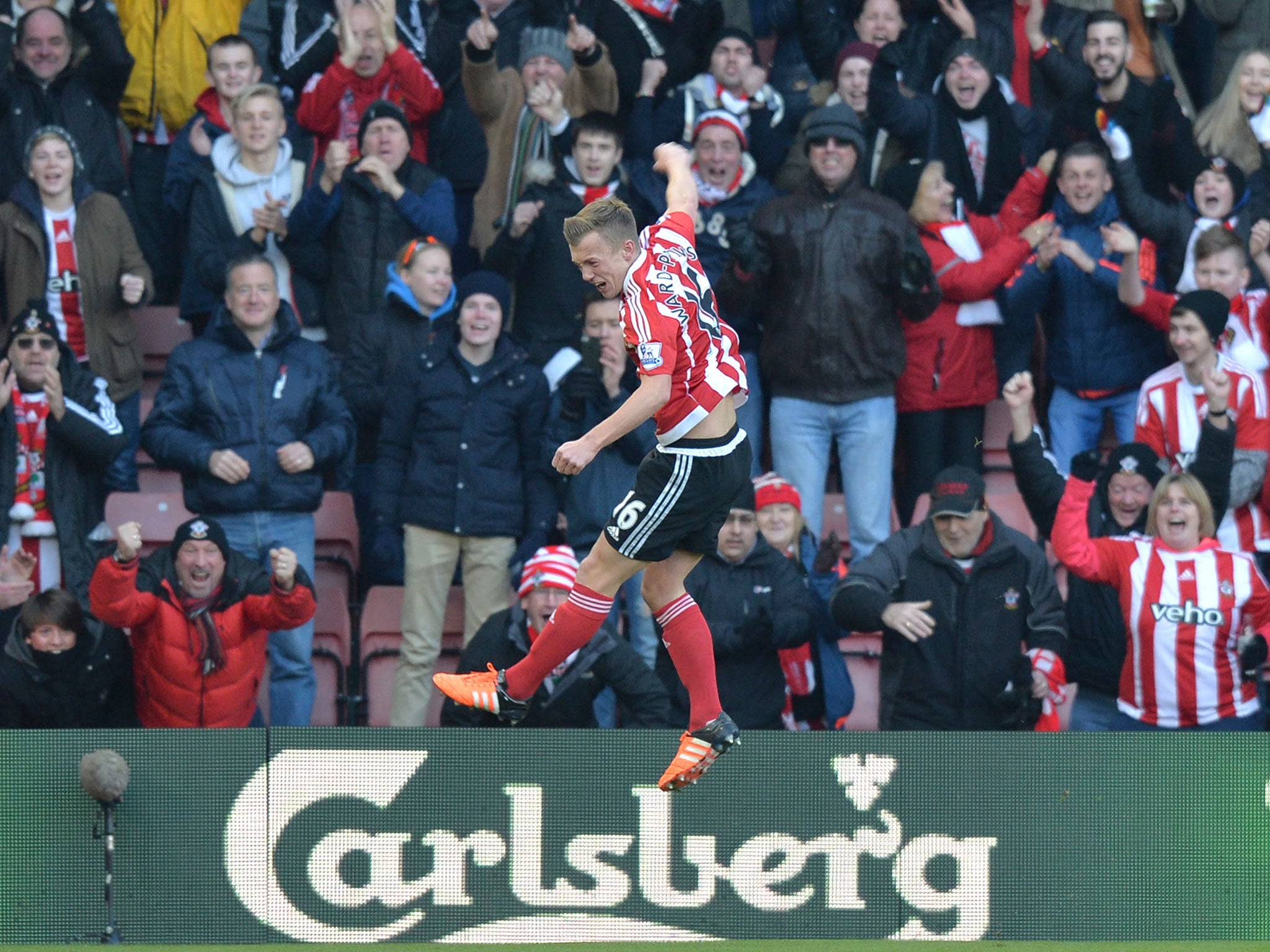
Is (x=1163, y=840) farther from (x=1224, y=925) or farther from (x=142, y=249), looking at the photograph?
(x=142, y=249)

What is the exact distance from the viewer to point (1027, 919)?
7637 mm

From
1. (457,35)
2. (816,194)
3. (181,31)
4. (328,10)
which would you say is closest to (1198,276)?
(816,194)

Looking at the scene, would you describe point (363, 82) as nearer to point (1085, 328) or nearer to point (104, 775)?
point (1085, 328)

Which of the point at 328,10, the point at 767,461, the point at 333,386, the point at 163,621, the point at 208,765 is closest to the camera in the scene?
the point at 208,765

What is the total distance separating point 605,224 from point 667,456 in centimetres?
72

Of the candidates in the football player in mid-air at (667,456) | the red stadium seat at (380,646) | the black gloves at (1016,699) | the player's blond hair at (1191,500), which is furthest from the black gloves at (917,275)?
the football player in mid-air at (667,456)

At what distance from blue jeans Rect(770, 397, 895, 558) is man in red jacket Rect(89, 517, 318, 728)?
2411 millimetres

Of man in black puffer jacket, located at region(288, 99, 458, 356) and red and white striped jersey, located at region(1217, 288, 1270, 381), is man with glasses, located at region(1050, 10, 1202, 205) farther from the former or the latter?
man in black puffer jacket, located at region(288, 99, 458, 356)

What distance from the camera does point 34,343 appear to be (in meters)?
8.97

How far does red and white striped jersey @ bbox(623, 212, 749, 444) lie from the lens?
18.8ft

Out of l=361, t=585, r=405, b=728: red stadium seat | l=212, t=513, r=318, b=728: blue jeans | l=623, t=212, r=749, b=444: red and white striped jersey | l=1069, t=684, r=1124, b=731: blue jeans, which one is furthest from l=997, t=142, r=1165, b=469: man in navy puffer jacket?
l=623, t=212, r=749, b=444: red and white striped jersey

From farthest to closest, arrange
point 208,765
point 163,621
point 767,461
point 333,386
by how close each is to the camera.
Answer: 1. point 767,461
2. point 333,386
3. point 163,621
4. point 208,765

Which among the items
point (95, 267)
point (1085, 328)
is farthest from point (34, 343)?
point (1085, 328)

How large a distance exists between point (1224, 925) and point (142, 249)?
6310 millimetres
